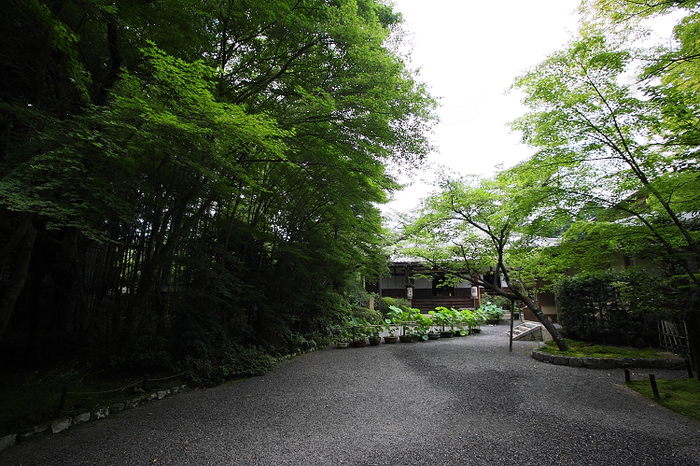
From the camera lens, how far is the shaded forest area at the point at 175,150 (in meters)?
3.26

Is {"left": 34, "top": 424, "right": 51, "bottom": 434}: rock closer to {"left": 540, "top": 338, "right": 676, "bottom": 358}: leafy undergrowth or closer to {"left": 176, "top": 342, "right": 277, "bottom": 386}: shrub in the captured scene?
{"left": 176, "top": 342, "right": 277, "bottom": 386}: shrub

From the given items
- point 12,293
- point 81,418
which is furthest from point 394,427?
point 12,293

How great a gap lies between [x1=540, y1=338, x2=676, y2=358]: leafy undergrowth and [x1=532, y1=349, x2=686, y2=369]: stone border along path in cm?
21

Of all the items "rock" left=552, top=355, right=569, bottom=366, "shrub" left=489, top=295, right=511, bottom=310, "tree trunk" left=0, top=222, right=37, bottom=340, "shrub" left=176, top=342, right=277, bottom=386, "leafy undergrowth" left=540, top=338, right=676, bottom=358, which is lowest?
"shrub" left=176, top=342, right=277, bottom=386

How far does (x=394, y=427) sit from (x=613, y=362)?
515 centimetres

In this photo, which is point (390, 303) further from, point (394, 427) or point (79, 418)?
point (79, 418)

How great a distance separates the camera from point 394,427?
3.24m

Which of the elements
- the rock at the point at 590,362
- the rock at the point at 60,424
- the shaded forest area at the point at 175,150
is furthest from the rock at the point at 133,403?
the rock at the point at 590,362

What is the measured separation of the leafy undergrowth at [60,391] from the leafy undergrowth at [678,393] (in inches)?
262

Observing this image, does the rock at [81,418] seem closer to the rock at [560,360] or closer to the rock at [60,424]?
the rock at [60,424]

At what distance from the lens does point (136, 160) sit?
15.4 feet

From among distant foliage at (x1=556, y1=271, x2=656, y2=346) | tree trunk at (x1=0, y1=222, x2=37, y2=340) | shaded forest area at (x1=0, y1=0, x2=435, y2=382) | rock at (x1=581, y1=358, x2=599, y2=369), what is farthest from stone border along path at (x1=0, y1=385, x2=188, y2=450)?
distant foliage at (x1=556, y1=271, x2=656, y2=346)

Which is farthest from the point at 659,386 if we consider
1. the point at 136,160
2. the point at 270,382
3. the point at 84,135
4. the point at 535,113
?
the point at 136,160

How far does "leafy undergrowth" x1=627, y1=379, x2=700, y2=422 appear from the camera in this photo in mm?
3557
